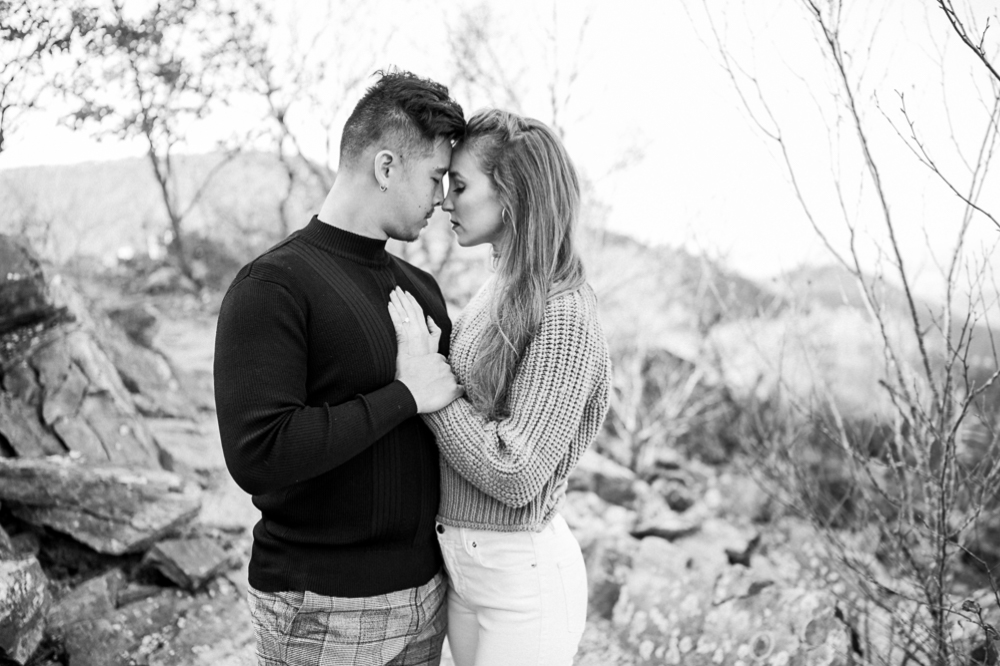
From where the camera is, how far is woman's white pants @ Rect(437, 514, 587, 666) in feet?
5.99

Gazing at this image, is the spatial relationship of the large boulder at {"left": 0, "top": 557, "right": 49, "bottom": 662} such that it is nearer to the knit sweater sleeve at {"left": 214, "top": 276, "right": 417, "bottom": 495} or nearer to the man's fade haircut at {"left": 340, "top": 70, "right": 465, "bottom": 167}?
the knit sweater sleeve at {"left": 214, "top": 276, "right": 417, "bottom": 495}

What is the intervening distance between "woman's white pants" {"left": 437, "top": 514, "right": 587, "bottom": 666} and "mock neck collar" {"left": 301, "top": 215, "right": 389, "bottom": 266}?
770 mm

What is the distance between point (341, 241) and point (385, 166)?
0.24 meters

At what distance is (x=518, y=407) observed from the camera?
5.81ft

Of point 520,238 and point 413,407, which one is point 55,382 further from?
point 520,238

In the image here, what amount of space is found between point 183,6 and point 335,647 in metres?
4.80

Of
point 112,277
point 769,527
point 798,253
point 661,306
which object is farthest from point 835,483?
point 112,277

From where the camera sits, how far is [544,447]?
5.72 feet

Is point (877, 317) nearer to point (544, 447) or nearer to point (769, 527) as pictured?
point (544, 447)

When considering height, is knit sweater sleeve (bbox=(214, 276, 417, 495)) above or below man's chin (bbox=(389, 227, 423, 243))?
below

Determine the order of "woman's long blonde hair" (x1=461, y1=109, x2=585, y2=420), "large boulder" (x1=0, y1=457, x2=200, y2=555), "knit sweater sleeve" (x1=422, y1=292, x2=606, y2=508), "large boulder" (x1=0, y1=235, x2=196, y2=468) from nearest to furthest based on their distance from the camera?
"knit sweater sleeve" (x1=422, y1=292, x2=606, y2=508)
"woman's long blonde hair" (x1=461, y1=109, x2=585, y2=420)
"large boulder" (x1=0, y1=457, x2=200, y2=555)
"large boulder" (x1=0, y1=235, x2=196, y2=468)

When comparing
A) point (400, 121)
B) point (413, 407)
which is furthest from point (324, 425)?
point (400, 121)

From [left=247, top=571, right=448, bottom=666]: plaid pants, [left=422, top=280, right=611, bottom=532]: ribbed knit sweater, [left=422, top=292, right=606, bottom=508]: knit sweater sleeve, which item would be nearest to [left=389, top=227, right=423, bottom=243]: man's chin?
[left=422, top=280, right=611, bottom=532]: ribbed knit sweater

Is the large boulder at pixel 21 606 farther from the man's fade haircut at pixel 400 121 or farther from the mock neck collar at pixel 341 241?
the man's fade haircut at pixel 400 121
